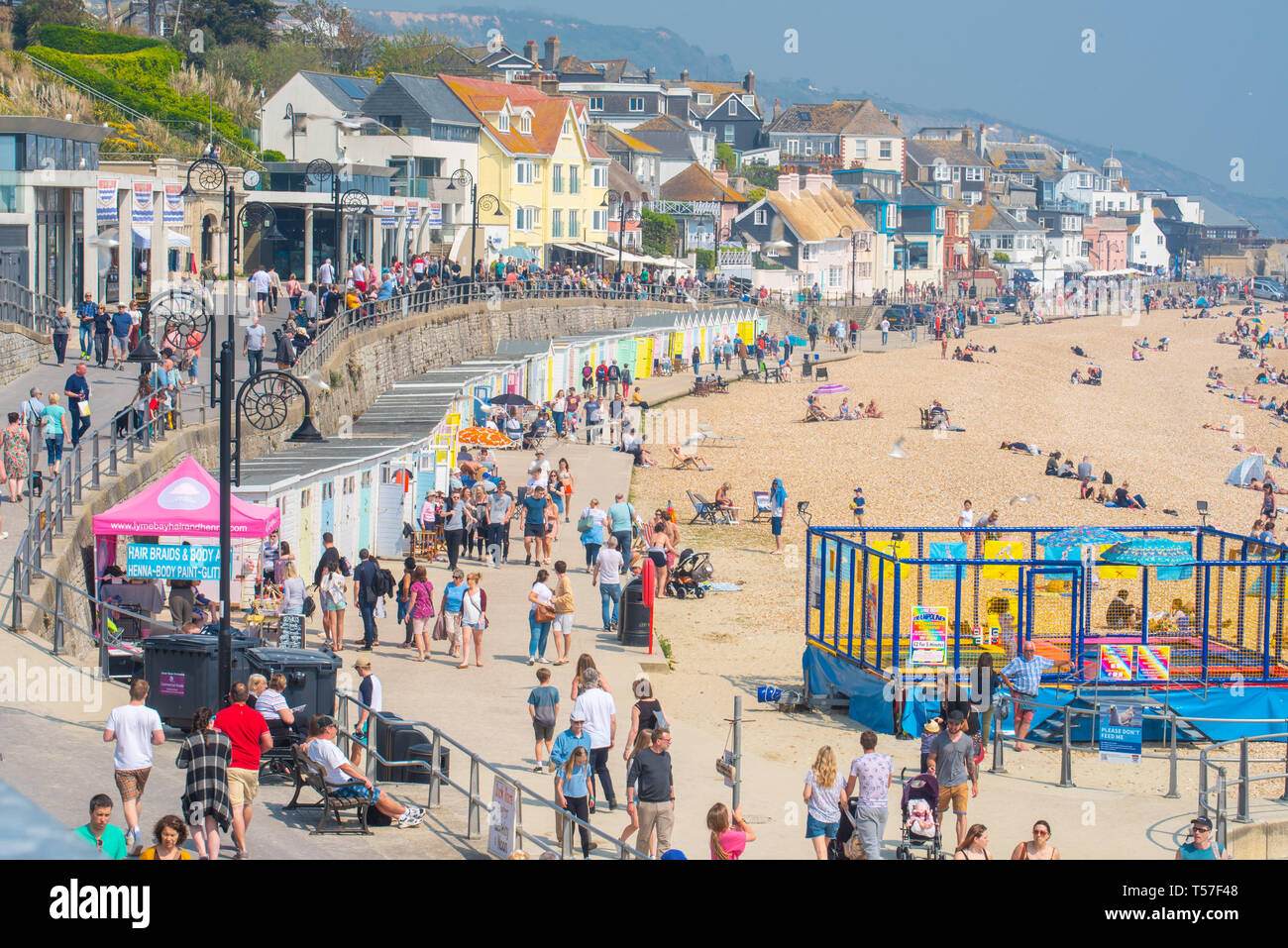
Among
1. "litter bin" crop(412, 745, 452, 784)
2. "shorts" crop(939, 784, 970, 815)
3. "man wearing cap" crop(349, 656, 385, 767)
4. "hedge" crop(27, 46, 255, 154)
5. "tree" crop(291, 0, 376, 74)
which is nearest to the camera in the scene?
"litter bin" crop(412, 745, 452, 784)

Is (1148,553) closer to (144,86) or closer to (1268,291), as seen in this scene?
(144,86)

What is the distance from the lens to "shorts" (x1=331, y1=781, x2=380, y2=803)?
33.2ft

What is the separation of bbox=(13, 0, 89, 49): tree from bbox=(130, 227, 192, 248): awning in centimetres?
3435

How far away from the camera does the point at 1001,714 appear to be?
47.8 ft

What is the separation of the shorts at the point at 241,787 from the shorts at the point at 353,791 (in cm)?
67

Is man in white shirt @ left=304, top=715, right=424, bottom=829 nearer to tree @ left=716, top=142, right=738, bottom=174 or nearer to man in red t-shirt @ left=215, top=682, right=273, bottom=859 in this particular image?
man in red t-shirt @ left=215, top=682, right=273, bottom=859

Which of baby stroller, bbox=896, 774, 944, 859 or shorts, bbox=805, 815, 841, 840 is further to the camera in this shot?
baby stroller, bbox=896, 774, 944, 859

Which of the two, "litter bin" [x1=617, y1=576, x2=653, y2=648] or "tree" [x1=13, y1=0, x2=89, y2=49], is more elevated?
"tree" [x1=13, y1=0, x2=89, y2=49]

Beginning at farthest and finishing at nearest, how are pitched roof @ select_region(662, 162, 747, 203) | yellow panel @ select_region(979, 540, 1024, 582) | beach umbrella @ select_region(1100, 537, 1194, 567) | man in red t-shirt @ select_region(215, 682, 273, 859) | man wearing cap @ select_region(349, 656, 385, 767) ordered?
pitched roof @ select_region(662, 162, 747, 203), yellow panel @ select_region(979, 540, 1024, 582), beach umbrella @ select_region(1100, 537, 1194, 567), man wearing cap @ select_region(349, 656, 385, 767), man in red t-shirt @ select_region(215, 682, 273, 859)

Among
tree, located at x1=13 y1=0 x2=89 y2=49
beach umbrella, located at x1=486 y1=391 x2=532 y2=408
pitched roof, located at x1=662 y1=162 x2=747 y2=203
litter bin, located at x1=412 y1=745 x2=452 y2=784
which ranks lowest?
litter bin, located at x1=412 y1=745 x2=452 y2=784

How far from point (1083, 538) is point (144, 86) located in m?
49.2

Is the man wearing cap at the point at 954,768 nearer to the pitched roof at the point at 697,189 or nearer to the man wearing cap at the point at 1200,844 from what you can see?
the man wearing cap at the point at 1200,844

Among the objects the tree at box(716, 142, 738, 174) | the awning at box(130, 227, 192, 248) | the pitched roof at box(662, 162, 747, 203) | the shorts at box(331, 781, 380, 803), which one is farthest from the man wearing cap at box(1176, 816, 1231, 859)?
the tree at box(716, 142, 738, 174)
